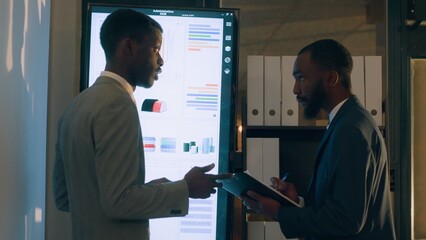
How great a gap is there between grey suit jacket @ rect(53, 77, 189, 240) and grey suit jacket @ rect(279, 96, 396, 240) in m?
0.48

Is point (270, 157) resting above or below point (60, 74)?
below

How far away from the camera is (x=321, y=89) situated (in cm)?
228

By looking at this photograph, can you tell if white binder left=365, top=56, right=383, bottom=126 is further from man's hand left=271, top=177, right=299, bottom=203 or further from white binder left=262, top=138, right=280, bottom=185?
man's hand left=271, top=177, right=299, bottom=203

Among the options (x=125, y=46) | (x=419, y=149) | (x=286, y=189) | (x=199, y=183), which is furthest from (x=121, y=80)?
(x=419, y=149)

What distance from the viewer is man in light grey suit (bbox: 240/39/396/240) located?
1.96 meters

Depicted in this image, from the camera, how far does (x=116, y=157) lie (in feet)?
5.64

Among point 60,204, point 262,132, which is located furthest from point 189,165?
point 60,204

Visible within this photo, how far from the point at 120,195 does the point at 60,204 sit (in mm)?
421

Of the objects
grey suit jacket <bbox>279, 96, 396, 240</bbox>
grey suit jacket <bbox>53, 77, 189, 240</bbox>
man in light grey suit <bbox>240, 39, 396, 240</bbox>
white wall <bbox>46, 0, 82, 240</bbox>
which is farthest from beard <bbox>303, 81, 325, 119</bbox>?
white wall <bbox>46, 0, 82, 240</bbox>

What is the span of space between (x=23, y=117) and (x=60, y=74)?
99 centimetres

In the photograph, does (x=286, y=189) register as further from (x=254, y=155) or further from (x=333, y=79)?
(x=254, y=155)

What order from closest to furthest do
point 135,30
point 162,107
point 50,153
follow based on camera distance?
1. point 135,30
2. point 162,107
3. point 50,153

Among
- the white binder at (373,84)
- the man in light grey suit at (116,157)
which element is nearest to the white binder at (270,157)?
the white binder at (373,84)

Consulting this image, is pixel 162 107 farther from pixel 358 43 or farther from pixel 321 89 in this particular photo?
pixel 358 43
